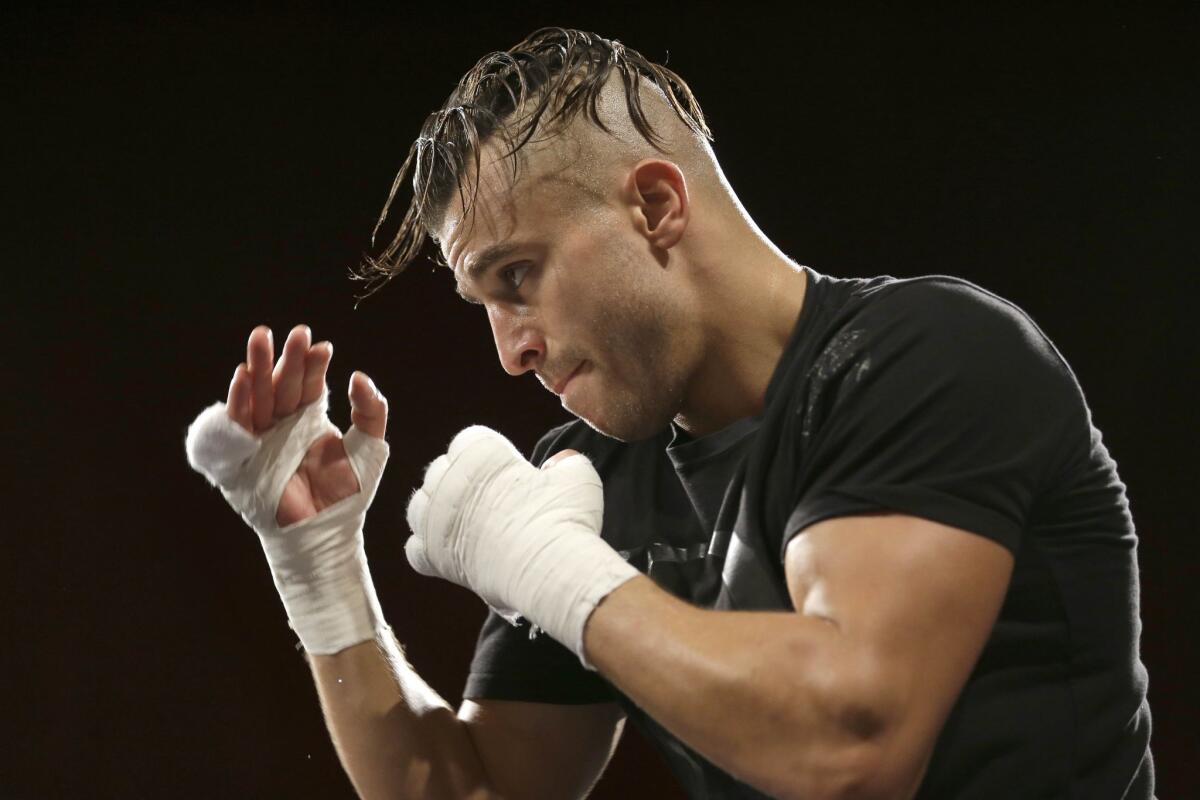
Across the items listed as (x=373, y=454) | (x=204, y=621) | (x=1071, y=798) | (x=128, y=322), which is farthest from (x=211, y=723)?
(x=1071, y=798)

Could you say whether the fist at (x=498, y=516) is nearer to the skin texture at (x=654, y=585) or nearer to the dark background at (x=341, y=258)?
the skin texture at (x=654, y=585)

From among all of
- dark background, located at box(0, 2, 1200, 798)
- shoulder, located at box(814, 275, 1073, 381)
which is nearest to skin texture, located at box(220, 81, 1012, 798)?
shoulder, located at box(814, 275, 1073, 381)

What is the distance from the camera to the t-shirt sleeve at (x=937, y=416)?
901mm

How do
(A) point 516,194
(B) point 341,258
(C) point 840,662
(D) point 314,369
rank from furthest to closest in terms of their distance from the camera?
(B) point 341,258 → (D) point 314,369 → (A) point 516,194 → (C) point 840,662

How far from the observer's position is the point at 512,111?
1.20 m

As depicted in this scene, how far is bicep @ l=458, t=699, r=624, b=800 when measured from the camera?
133 centimetres

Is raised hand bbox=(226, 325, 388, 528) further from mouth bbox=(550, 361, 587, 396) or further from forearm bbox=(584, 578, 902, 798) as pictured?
forearm bbox=(584, 578, 902, 798)

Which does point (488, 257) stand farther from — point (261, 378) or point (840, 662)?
point (840, 662)

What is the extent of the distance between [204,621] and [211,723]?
6.9 inches

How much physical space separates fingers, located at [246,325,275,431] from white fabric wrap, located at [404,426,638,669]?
21 centimetres

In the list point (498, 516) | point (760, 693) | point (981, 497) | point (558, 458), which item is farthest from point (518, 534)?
point (981, 497)

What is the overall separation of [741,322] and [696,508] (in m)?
0.19

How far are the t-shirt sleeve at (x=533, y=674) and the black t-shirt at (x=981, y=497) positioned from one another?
22 centimetres

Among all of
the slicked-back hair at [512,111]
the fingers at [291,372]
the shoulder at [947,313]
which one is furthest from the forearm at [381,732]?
the shoulder at [947,313]
